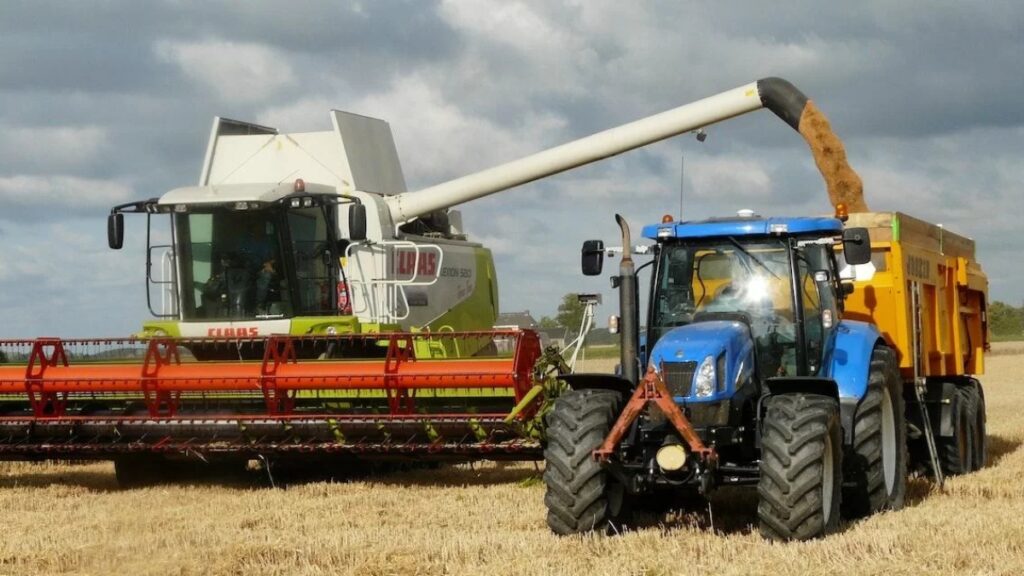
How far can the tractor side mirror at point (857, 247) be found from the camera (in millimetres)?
7207

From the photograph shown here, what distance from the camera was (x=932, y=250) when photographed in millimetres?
10414

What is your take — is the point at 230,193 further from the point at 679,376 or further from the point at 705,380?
the point at 705,380

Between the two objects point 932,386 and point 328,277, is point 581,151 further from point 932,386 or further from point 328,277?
point 932,386

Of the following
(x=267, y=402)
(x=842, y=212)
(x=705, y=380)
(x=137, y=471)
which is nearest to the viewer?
(x=705, y=380)

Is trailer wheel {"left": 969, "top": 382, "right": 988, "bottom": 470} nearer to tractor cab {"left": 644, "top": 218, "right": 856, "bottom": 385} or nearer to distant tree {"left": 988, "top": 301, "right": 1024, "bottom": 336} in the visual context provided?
tractor cab {"left": 644, "top": 218, "right": 856, "bottom": 385}

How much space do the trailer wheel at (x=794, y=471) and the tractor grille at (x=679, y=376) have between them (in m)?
0.40

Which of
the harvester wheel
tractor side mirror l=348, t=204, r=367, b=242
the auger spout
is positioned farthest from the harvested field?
the auger spout

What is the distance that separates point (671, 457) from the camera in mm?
6344

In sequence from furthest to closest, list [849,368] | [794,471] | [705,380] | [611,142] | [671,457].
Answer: [611,142]
[849,368]
[705,380]
[671,457]
[794,471]

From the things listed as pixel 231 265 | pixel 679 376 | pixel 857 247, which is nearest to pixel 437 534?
pixel 679 376

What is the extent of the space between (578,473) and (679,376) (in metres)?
0.66

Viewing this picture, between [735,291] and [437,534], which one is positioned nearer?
[437,534]

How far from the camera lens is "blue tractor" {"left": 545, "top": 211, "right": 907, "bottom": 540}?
6.33 metres

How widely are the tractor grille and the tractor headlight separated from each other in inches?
1.3
